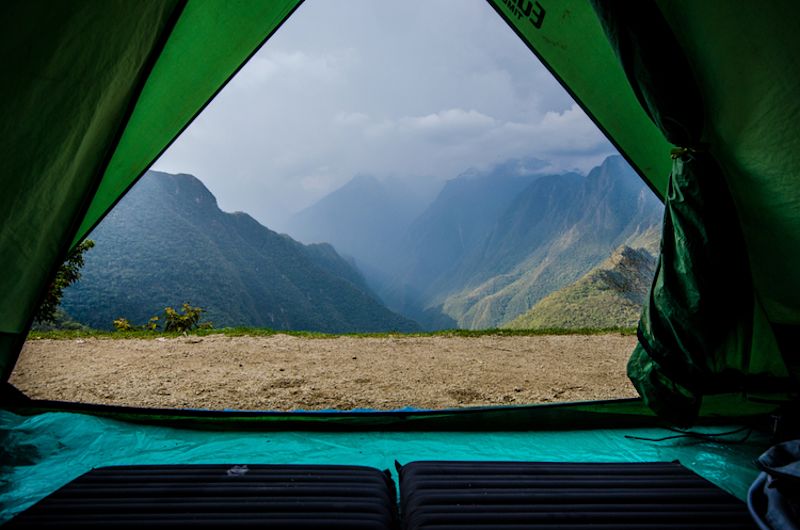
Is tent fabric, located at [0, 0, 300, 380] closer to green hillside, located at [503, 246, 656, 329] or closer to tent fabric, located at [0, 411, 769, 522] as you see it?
tent fabric, located at [0, 411, 769, 522]

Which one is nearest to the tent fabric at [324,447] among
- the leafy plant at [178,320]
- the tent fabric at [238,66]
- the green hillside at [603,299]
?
the tent fabric at [238,66]

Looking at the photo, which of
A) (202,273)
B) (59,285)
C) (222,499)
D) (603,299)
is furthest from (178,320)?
(202,273)

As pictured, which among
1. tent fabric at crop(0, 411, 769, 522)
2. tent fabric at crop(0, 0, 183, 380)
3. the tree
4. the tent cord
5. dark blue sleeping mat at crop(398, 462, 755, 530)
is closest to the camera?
tent fabric at crop(0, 0, 183, 380)

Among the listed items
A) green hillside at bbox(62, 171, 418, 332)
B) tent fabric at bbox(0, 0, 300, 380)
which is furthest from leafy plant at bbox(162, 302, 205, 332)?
green hillside at bbox(62, 171, 418, 332)

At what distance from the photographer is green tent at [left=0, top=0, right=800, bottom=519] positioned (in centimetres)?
181

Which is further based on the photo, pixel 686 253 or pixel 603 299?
pixel 603 299

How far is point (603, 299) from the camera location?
1112 inches

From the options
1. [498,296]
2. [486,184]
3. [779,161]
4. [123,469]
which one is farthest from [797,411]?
[486,184]

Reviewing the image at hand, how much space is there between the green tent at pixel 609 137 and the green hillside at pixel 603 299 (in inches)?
940

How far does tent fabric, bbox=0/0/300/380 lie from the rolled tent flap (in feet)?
5.87

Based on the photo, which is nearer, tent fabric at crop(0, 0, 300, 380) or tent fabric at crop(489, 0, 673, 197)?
tent fabric at crop(0, 0, 300, 380)

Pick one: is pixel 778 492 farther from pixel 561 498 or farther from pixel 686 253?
pixel 686 253

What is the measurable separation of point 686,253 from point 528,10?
154 cm

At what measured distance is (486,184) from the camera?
629ft
